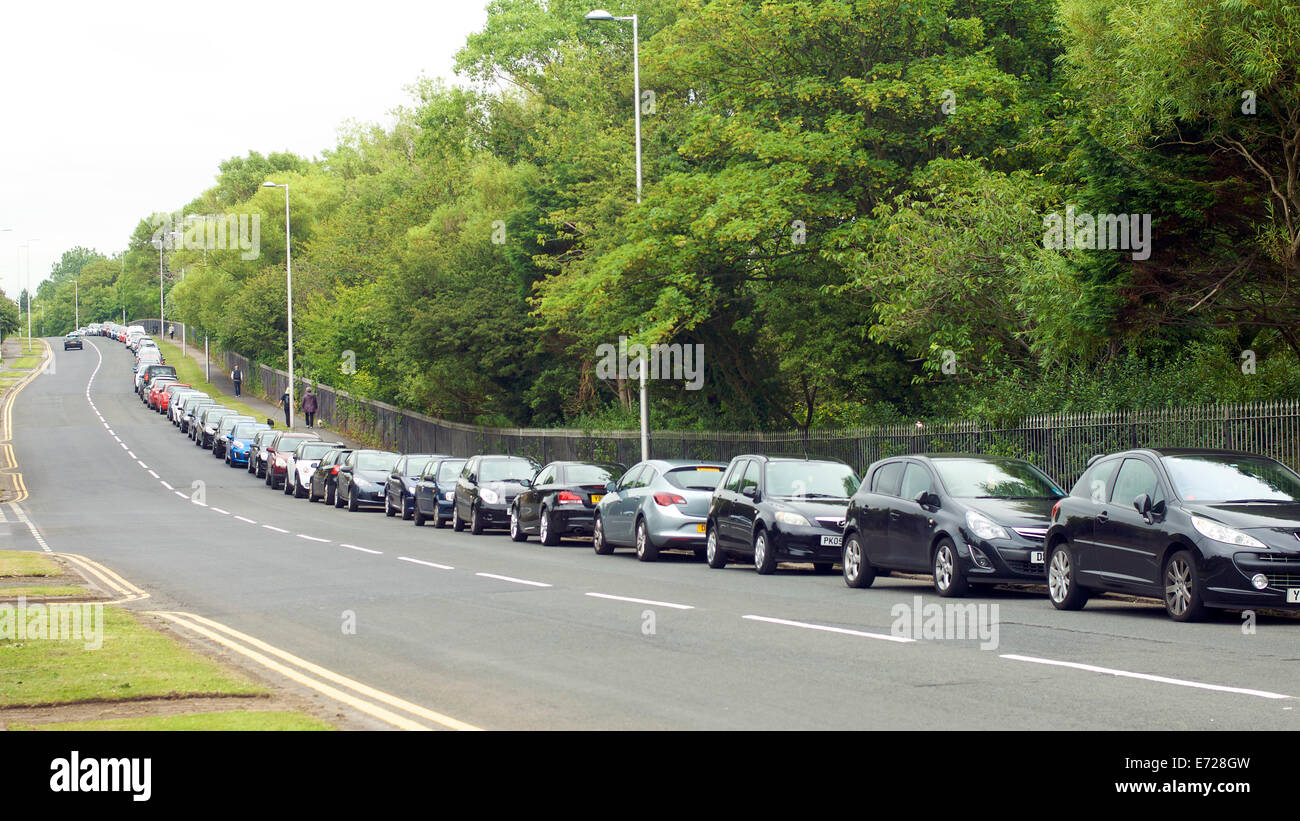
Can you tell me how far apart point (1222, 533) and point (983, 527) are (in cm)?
345

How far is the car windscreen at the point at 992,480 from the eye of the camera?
1698cm

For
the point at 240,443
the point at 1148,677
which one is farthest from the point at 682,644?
the point at 240,443

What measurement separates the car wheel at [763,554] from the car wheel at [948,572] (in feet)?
12.7

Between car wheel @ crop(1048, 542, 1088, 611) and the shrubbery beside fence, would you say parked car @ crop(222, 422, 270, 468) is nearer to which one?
the shrubbery beside fence

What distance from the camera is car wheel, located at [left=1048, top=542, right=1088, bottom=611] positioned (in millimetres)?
14820

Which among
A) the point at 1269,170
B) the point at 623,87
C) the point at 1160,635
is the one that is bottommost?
the point at 1160,635

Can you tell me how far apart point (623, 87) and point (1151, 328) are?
29.2m

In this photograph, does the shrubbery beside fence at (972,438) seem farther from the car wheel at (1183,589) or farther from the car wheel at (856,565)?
the car wheel at (1183,589)

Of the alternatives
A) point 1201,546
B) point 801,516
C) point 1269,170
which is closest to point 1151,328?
point 1269,170

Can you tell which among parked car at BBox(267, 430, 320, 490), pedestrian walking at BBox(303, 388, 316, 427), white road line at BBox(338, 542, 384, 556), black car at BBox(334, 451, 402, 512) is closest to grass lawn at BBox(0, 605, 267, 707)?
white road line at BBox(338, 542, 384, 556)

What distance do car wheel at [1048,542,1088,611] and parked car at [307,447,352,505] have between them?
29156 mm

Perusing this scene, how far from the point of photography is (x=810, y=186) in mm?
31391
